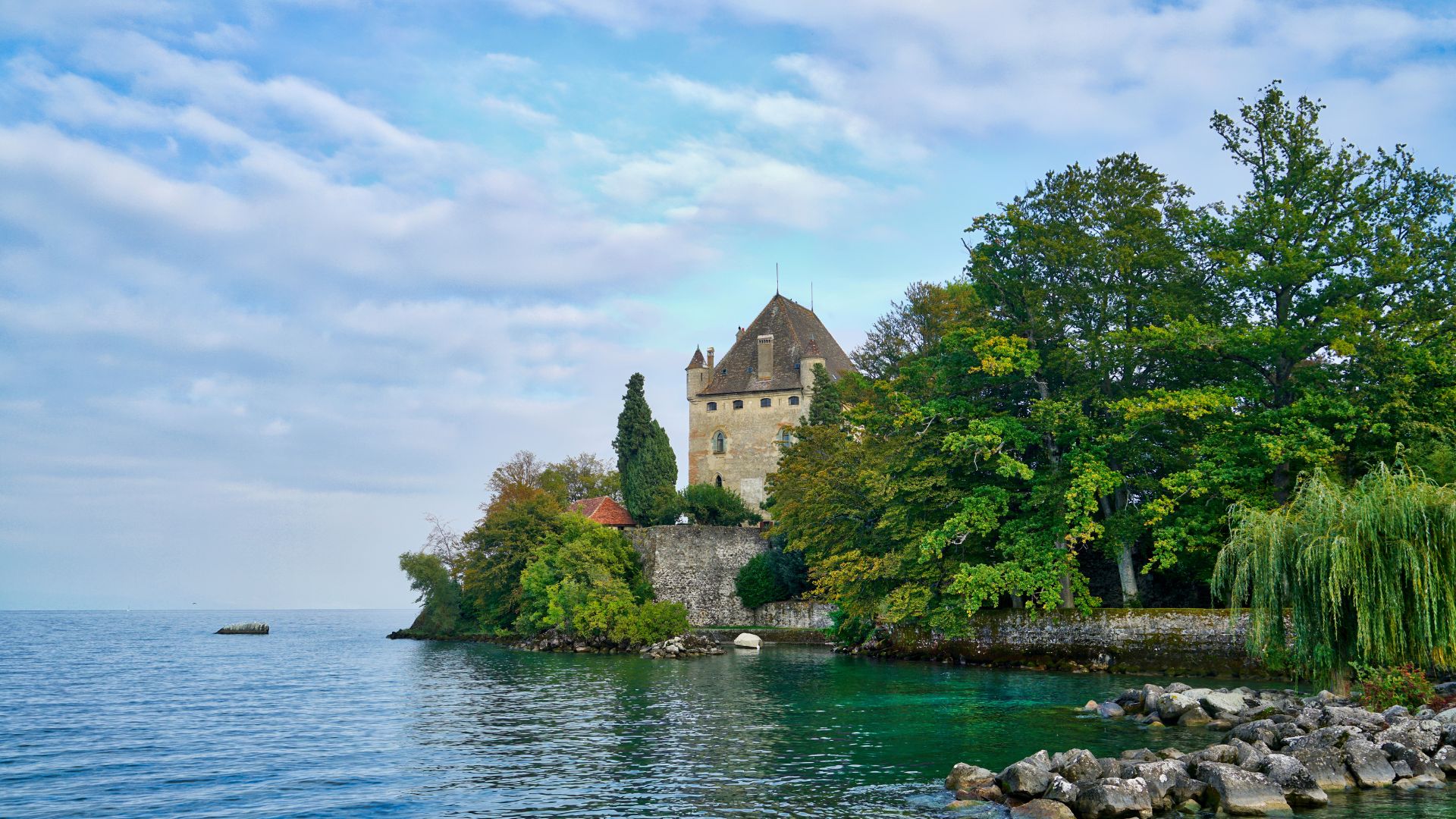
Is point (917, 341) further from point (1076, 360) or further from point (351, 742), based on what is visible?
point (351, 742)

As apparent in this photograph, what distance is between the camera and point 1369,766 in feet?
47.1

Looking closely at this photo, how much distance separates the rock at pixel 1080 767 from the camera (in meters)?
13.6

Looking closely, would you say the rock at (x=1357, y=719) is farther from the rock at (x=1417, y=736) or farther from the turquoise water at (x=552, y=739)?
the turquoise water at (x=552, y=739)

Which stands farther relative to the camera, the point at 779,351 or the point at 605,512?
the point at 779,351

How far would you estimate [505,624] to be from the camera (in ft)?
192

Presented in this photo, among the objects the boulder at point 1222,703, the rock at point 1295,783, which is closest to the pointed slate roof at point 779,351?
the boulder at point 1222,703

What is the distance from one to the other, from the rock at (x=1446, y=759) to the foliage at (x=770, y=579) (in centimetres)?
3897

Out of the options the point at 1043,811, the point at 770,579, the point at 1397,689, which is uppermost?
the point at 770,579

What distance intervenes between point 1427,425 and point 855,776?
68.7 feet

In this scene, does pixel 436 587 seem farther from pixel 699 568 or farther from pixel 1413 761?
pixel 1413 761

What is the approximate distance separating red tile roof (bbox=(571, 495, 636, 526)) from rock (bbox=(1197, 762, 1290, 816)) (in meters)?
49.1

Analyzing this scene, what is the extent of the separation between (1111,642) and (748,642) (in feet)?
63.4

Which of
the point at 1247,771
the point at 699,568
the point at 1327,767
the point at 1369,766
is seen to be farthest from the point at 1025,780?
the point at 699,568

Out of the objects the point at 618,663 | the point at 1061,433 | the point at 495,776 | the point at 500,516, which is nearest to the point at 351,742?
the point at 495,776
